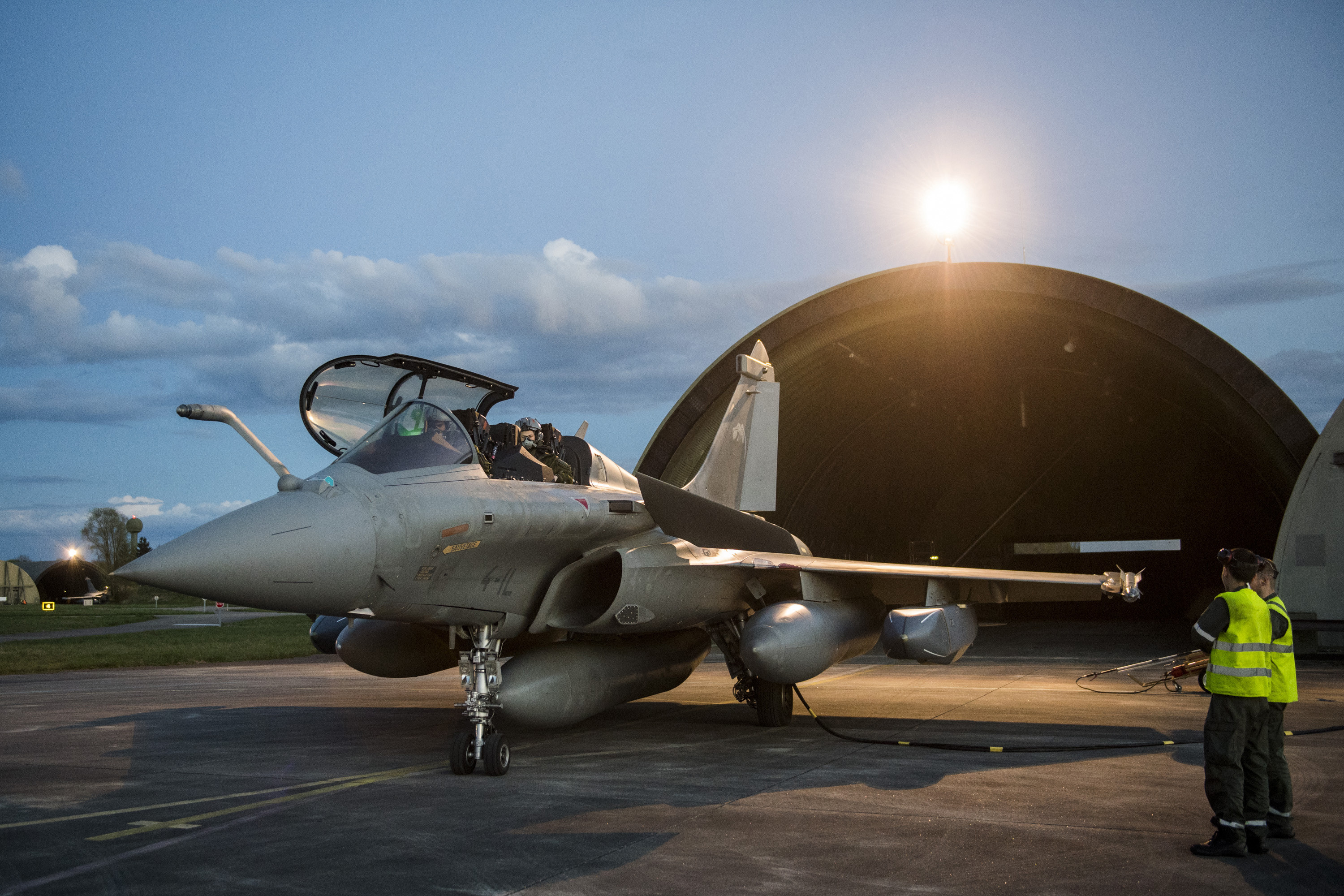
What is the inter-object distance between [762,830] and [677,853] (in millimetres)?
738

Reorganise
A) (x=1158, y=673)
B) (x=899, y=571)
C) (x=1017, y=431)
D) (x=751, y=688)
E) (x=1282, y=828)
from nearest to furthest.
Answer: (x=1282, y=828)
(x=899, y=571)
(x=751, y=688)
(x=1158, y=673)
(x=1017, y=431)

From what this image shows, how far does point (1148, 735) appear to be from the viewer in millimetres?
9422

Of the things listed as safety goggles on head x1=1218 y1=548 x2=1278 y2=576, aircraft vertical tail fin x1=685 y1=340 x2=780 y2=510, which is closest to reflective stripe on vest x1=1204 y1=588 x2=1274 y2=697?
safety goggles on head x1=1218 y1=548 x2=1278 y2=576

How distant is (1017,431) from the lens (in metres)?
31.6

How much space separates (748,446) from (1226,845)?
905 cm

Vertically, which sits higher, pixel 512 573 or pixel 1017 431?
pixel 1017 431

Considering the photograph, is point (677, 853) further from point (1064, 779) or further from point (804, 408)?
point (804, 408)

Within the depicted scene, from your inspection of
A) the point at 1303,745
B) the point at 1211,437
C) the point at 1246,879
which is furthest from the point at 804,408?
the point at 1246,879

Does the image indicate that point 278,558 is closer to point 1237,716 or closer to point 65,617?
point 1237,716

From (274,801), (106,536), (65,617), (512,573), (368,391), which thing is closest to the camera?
(274,801)

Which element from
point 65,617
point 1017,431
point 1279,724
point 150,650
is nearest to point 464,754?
point 1279,724

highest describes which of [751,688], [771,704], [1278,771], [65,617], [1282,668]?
[1282,668]

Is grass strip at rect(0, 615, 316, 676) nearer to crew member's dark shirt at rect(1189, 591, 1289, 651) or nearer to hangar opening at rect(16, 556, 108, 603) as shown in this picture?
crew member's dark shirt at rect(1189, 591, 1289, 651)

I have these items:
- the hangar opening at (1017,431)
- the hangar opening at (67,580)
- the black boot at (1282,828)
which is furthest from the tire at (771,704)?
the hangar opening at (67,580)
